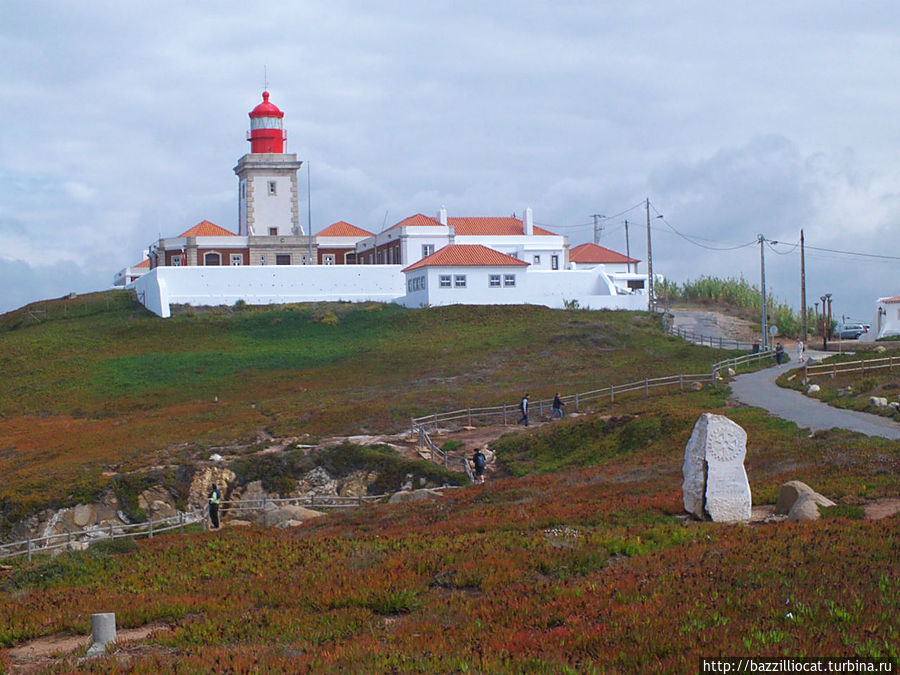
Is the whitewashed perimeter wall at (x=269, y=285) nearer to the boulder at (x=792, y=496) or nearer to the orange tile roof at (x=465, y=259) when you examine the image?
the orange tile roof at (x=465, y=259)

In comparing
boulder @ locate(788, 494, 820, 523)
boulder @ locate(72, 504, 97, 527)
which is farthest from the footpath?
boulder @ locate(72, 504, 97, 527)

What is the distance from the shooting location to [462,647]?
9.57 meters

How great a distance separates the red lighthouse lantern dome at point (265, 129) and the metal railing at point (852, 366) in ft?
172

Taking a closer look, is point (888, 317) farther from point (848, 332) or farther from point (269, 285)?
point (269, 285)

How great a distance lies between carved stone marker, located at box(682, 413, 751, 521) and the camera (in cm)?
1619

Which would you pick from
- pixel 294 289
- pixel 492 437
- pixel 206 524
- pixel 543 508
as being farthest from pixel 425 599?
pixel 294 289

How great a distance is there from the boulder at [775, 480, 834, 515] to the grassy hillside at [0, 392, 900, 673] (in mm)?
410

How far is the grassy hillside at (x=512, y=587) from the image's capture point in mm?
9148

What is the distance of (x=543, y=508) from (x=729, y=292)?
7113 cm

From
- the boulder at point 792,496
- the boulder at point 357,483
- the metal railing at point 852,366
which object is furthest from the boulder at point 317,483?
the metal railing at point 852,366

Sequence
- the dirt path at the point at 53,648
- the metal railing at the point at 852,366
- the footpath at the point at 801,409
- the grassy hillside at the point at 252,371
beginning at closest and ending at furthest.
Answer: the dirt path at the point at 53,648, the footpath at the point at 801,409, the grassy hillside at the point at 252,371, the metal railing at the point at 852,366

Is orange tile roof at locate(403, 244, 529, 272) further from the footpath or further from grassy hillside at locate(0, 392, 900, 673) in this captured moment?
grassy hillside at locate(0, 392, 900, 673)

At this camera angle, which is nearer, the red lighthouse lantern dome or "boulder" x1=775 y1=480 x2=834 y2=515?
"boulder" x1=775 y1=480 x2=834 y2=515

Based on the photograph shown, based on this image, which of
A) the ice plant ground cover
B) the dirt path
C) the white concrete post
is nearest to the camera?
the ice plant ground cover
